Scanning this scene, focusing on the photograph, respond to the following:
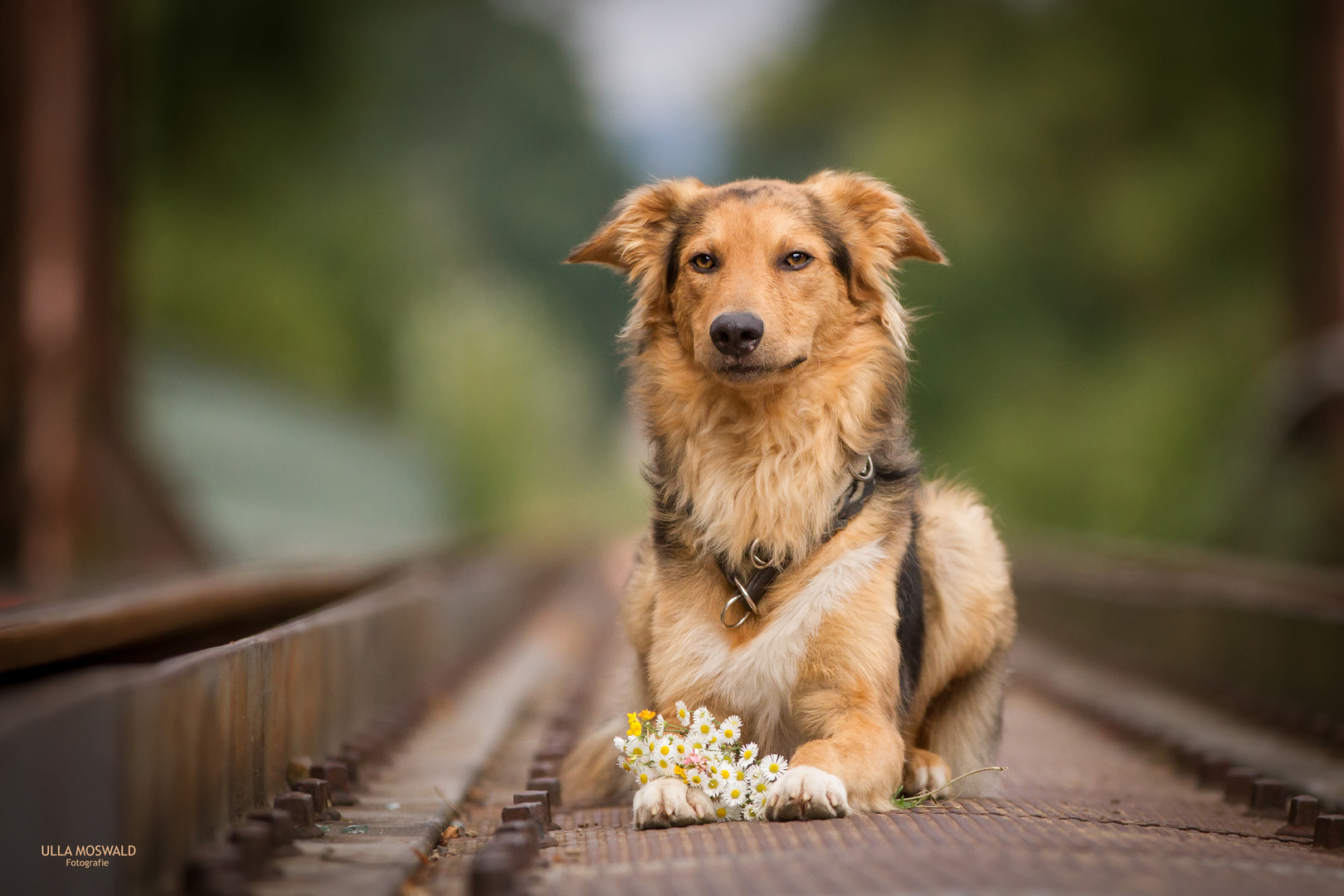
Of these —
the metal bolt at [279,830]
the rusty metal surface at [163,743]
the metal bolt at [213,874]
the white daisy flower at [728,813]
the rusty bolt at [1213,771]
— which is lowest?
the rusty bolt at [1213,771]

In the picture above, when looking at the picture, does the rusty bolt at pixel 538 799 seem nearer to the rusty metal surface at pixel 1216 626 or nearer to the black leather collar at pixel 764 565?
the black leather collar at pixel 764 565

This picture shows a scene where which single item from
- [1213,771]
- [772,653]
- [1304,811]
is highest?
[772,653]

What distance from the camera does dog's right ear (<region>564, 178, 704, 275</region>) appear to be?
4.49 m

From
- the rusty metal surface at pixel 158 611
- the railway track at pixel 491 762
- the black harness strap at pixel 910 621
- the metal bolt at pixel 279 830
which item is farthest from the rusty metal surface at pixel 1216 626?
the rusty metal surface at pixel 158 611

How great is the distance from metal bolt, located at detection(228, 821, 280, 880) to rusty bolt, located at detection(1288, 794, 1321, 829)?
262 cm

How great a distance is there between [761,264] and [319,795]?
193 centimetres

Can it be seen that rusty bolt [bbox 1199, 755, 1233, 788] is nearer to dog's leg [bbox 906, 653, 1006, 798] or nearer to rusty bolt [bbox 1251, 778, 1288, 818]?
rusty bolt [bbox 1251, 778, 1288, 818]

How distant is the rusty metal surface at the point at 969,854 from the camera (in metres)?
2.59

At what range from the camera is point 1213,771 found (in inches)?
182

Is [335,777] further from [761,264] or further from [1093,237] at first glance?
[1093,237]

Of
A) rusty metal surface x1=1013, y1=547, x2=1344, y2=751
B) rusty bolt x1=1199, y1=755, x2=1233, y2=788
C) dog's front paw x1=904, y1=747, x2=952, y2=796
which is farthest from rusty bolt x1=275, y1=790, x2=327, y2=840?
rusty metal surface x1=1013, y1=547, x2=1344, y2=751

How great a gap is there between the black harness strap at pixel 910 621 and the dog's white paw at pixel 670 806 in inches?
28.4

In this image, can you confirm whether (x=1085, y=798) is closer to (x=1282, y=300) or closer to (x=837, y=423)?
(x=837, y=423)

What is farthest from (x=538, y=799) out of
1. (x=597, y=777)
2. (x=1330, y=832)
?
(x=1330, y=832)
